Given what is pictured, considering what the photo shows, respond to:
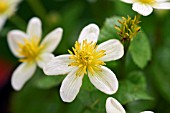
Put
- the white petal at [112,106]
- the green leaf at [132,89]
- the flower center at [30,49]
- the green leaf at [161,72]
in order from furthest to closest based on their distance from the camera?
the green leaf at [161,72] < the flower center at [30,49] < the green leaf at [132,89] < the white petal at [112,106]

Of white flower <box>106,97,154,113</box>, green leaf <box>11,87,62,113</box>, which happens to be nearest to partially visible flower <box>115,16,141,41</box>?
white flower <box>106,97,154,113</box>

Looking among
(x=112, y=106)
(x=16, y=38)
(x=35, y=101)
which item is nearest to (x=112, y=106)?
(x=112, y=106)

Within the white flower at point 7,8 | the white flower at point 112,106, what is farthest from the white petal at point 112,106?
the white flower at point 7,8

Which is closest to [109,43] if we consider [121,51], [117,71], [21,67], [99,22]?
[121,51]

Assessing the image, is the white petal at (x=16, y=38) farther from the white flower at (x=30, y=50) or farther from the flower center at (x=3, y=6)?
the flower center at (x=3, y=6)

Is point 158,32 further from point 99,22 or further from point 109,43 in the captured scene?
point 109,43

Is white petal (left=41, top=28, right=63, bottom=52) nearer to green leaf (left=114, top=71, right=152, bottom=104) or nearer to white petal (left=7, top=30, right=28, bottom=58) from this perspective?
white petal (left=7, top=30, right=28, bottom=58)

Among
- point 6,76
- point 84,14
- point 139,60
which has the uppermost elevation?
point 139,60
